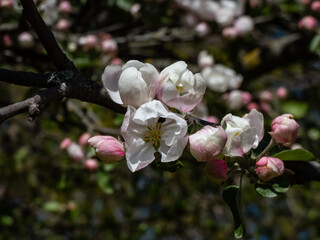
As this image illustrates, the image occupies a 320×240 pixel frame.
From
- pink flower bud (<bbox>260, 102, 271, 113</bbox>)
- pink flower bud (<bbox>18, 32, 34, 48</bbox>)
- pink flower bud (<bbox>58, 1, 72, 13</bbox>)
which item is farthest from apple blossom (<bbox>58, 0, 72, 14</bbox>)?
pink flower bud (<bbox>260, 102, 271, 113</bbox>)

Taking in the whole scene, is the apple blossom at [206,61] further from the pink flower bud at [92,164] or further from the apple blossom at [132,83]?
the apple blossom at [132,83]

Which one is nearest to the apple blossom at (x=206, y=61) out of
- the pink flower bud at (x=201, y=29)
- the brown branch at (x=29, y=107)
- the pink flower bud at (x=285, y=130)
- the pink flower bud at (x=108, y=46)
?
the pink flower bud at (x=201, y=29)

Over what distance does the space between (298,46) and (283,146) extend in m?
1.78

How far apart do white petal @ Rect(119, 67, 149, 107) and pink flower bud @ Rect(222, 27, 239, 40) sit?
5.55 ft

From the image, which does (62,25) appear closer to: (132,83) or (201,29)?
(201,29)

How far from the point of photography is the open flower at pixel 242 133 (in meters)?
0.79

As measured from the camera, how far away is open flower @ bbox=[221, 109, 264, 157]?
789mm

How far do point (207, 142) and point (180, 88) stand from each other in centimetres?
15

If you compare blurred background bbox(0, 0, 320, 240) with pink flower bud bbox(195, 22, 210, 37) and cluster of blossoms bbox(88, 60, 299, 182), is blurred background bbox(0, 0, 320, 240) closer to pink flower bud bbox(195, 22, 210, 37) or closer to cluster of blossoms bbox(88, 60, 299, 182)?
pink flower bud bbox(195, 22, 210, 37)

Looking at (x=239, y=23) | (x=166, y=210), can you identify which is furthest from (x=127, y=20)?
(x=166, y=210)

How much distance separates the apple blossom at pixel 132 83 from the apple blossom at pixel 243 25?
5.52ft

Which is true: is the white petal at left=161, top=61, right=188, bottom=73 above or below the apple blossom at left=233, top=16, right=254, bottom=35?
above

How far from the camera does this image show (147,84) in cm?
80

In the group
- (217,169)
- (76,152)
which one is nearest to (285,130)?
(217,169)
